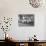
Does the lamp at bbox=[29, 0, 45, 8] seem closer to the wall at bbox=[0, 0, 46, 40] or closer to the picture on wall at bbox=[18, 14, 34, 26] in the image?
the wall at bbox=[0, 0, 46, 40]

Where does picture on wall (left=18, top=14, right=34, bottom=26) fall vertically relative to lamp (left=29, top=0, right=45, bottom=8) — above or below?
below

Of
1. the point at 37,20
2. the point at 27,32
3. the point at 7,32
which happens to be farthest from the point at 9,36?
the point at 37,20

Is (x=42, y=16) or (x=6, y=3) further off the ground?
(x=6, y=3)

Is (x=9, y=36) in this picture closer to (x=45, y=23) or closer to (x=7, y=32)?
(x=7, y=32)

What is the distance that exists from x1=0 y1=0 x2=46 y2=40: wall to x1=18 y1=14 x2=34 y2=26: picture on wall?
0.07m

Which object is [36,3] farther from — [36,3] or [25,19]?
[25,19]

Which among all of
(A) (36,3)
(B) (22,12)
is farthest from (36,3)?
(B) (22,12)

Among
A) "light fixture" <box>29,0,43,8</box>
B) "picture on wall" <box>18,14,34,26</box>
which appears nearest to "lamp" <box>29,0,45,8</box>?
"light fixture" <box>29,0,43,8</box>

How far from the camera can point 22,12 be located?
285cm

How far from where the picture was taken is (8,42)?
2572 mm

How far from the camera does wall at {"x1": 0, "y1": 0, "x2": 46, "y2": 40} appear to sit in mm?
2818

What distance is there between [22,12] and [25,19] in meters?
0.19

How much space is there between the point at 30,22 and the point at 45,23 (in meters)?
0.36

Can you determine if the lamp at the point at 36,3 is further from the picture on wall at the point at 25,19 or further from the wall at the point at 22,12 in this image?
the picture on wall at the point at 25,19
